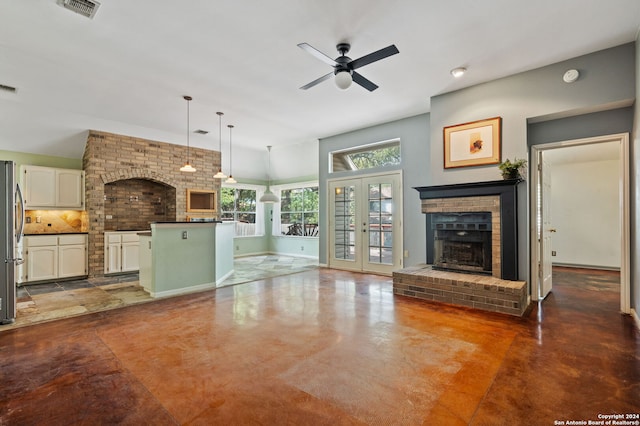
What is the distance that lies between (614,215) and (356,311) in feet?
21.4

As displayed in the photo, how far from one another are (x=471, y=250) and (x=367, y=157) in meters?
2.95

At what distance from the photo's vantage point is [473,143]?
4.46 meters

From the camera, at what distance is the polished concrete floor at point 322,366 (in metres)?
1.83

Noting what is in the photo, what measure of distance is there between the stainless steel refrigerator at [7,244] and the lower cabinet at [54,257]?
267 cm

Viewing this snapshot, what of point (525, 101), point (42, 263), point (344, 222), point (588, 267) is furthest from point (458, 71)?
point (42, 263)

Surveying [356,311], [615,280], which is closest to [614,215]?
[615,280]

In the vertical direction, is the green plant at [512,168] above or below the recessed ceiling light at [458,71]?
below

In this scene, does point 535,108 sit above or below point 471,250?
above

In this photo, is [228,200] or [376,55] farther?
[228,200]

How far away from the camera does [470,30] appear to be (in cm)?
317

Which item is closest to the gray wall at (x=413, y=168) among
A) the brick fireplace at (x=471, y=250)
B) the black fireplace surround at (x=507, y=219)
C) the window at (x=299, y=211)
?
the brick fireplace at (x=471, y=250)

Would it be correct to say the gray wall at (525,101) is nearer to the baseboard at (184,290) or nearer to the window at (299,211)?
the baseboard at (184,290)

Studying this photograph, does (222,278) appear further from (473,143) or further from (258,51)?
(473,143)

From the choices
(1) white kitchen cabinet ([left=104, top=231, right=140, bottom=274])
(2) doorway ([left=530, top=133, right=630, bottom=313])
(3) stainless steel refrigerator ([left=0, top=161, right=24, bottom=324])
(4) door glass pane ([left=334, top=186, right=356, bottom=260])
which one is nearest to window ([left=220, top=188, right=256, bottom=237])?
(1) white kitchen cabinet ([left=104, top=231, right=140, bottom=274])
